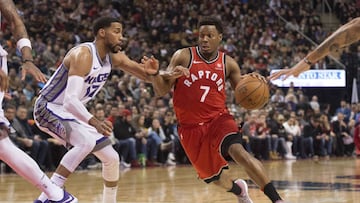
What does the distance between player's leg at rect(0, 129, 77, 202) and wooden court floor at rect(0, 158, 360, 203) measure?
2.64 meters

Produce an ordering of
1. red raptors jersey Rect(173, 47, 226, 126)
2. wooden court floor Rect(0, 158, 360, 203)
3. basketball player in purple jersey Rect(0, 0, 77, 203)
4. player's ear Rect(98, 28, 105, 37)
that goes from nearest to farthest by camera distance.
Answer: basketball player in purple jersey Rect(0, 0, 77, 203) → player's ear Rect(98, 28, 105, 37) → red raptors jersey Rect(173, 47, 226, 126) → wooden court floor Rect(0, 158, 360, 203)

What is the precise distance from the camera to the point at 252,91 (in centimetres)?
634

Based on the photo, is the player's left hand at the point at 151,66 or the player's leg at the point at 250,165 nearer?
the player's leg at the point at 250,165

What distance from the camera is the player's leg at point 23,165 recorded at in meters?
4.88

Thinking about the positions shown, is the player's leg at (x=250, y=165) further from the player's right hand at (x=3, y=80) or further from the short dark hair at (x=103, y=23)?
the player's right hand at (x=3, y=80)

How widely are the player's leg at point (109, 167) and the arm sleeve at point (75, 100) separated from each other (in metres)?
0.42

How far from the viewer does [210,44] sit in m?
6.60

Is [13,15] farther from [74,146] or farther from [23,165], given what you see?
[74,146]

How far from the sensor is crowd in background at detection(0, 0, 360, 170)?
519 inches

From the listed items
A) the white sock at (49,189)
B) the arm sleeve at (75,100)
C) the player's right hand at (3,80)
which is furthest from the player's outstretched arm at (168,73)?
the player's right hand at (3,80)

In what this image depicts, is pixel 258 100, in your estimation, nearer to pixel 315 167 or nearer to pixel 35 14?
pixel 315 167

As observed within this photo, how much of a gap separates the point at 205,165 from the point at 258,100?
77 cm

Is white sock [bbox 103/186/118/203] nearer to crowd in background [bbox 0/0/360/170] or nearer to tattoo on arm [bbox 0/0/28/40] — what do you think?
tattoo on arm [bbox 0/0/28/40]

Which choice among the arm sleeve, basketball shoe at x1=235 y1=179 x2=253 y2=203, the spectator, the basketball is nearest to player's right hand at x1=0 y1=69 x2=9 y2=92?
the arm sleeve
